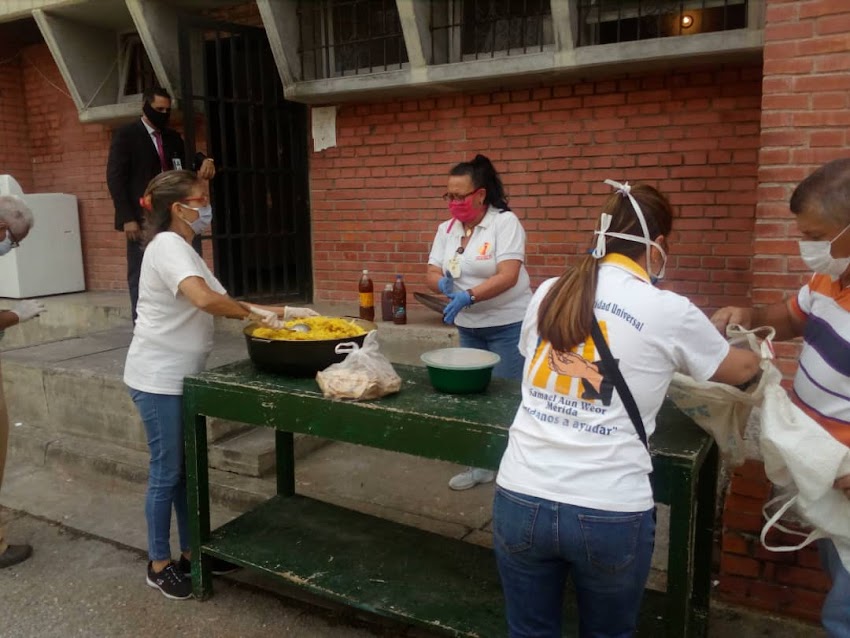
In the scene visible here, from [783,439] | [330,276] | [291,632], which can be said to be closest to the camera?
[783,439]

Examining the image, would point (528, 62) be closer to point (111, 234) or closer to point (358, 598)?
point (358, 598)

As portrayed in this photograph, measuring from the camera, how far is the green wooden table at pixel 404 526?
7.47 ft

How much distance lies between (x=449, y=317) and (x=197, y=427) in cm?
133

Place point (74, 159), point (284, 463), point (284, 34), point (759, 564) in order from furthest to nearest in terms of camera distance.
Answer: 1. point (74, 159)
2. point (284, 34)
3. point (284, 463)
4. point (759, 564)

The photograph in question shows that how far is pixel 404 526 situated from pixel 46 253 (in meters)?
6.28

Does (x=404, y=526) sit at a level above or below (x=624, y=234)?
below

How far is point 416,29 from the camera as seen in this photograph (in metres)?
5.45

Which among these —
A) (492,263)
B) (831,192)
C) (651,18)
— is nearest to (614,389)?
(831,192)

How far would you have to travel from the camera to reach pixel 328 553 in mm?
3225

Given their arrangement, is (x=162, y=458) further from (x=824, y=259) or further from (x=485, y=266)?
(x=824, y=259)

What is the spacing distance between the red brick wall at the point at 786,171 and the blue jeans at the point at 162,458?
2363mm

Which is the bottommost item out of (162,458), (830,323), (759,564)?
(759,564)

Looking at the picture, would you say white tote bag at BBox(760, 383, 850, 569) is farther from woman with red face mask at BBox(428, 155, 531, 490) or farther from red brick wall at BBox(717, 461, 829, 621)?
woman with red face mask at BBox(428, 155, 531, 490)

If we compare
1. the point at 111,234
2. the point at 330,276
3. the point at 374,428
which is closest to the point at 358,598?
the point at 374,428
